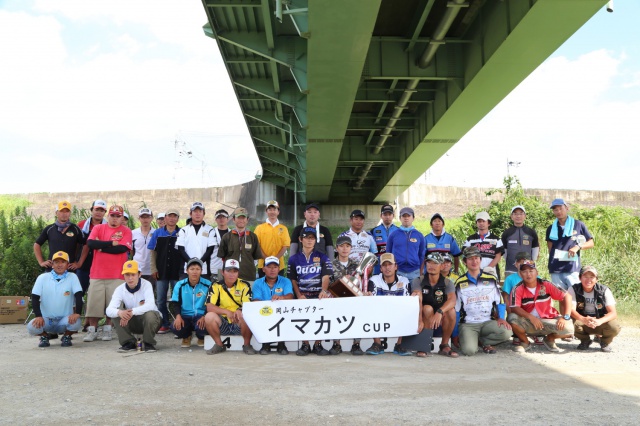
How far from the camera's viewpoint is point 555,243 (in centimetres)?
852

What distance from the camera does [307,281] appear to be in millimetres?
7723

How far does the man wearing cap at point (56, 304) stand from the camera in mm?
7738

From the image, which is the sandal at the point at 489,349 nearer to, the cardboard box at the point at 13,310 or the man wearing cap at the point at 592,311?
the man wearing cap at the point at 592,311

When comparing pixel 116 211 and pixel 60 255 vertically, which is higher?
pixel 116 211

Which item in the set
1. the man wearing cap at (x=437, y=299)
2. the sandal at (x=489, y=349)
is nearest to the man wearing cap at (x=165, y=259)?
the man wearing cap at (x=437, y=299)

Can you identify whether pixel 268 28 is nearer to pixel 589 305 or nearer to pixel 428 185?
pixel 589 305

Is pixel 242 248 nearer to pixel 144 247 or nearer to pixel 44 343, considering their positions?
pixel 144 247

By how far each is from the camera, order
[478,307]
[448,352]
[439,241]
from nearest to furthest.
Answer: [448,352] → [478,307] → [439,241]

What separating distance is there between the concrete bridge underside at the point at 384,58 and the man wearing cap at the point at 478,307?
3.95m

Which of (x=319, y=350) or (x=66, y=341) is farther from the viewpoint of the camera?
(x=66, y=341)

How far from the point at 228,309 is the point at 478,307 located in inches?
130

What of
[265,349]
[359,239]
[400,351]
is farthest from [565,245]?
[265,349]

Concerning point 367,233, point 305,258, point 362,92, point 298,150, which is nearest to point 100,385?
point 305,258

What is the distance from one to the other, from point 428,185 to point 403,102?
2056 cm
